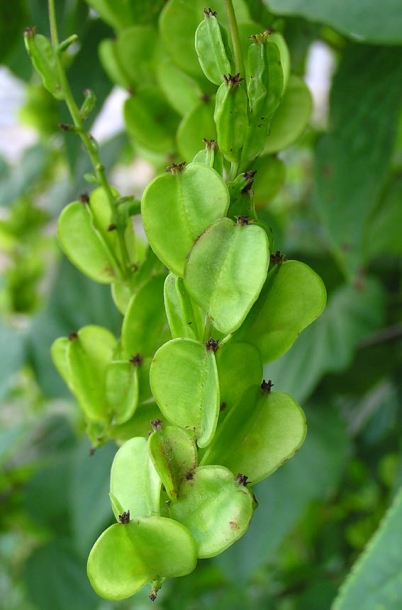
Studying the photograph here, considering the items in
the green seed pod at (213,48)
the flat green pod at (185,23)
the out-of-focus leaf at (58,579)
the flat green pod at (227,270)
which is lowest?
the out-of-focus leaf at (58,579)

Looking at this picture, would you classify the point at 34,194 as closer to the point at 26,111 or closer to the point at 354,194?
the point at 26,111

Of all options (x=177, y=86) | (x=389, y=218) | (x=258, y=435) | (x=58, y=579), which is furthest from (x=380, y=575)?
(x=58, y=579)

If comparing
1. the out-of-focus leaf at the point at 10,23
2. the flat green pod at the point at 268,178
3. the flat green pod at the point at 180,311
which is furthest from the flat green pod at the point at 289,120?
the out-of-focus leaf at the point at 10,23

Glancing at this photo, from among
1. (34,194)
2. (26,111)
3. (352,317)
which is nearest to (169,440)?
(352,317)

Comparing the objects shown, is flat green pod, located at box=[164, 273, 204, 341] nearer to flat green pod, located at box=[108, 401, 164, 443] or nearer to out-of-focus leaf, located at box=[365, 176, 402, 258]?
flat green pod, located at box=[108, 401, 164, 443]

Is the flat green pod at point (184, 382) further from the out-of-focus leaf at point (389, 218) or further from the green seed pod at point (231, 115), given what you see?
the out-of-focus leaf at point (389, 218)
